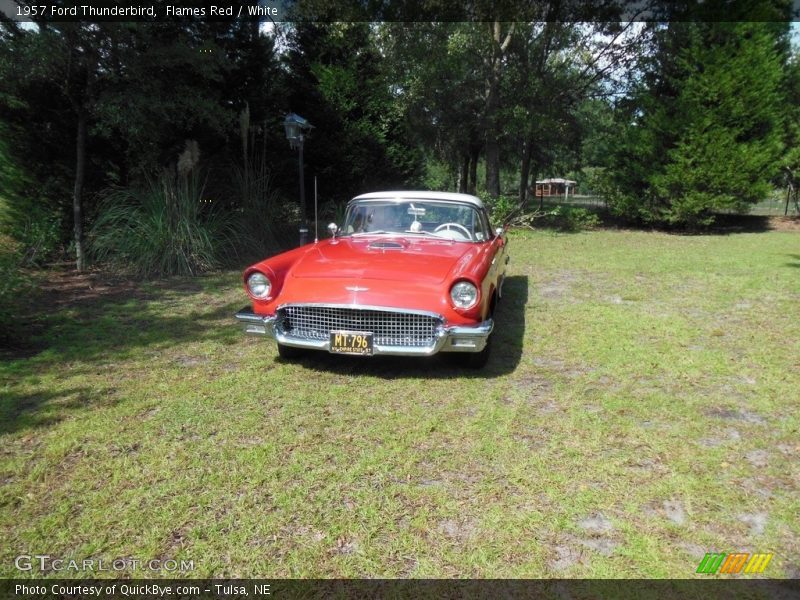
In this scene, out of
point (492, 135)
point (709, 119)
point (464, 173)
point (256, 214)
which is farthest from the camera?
point (464, 173)

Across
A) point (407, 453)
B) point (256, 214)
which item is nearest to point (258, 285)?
point (407, 453)

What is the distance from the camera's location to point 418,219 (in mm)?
5125

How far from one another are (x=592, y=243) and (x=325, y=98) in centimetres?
778

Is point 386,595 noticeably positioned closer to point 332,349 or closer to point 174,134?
point 332,349

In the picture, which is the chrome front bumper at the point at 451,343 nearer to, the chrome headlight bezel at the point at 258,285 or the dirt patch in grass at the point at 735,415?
the chrome headlight bezel at the point at 258,285

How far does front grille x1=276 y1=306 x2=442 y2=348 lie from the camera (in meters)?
3.71

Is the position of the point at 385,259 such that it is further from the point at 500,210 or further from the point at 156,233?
the point at 500,210

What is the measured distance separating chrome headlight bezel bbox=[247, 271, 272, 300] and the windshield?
136 centimetres

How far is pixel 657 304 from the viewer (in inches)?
251

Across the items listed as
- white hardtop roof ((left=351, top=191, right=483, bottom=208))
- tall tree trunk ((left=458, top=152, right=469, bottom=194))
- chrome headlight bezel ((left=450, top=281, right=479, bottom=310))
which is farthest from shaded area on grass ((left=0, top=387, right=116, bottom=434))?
tall tree trunk ((left=458, top=152, right=469, bottom=194))

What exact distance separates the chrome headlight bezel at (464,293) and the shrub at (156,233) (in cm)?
566

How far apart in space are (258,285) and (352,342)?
40.1 inches

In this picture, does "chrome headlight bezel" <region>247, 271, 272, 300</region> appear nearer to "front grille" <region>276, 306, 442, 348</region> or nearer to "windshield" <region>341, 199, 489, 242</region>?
"front grille" <region>276, 306, 442, 348</region>

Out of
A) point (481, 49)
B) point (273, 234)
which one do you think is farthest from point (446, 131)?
point (273, 234)
